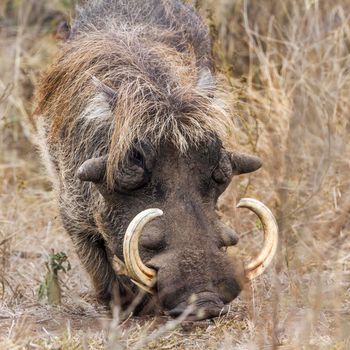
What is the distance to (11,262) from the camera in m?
5.52

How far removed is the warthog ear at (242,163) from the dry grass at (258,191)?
0.10 meters

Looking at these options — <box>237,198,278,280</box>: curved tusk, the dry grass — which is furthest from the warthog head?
the dry grass

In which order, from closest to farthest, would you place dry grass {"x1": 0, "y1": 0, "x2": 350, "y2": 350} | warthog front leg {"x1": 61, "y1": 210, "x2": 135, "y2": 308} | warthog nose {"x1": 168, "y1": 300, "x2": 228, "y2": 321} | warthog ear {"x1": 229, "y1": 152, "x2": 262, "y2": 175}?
1. warthog nose {"x1": 168, "y1": 300, "x2": 228, "y2": 321}
2. dry grass {"x1": 0, "y1": 0, "x2": 350, "y2": 350}
3. warthog ear {"x1": 229, "y1": 152, "x2": 262, "y2": 175}
4. warthog front leg {"x1": 61, "y1": 210, "x2": 135, "y2": 308}

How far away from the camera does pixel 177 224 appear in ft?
12.7

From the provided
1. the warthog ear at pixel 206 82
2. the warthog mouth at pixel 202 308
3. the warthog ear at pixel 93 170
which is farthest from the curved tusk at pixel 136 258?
the warthog ear at pixel 206 82

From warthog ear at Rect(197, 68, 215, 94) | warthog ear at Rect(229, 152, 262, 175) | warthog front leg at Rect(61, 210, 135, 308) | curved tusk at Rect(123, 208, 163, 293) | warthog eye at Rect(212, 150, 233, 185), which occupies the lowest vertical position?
warthog front leg at Rect(61, 210, 135, 308)

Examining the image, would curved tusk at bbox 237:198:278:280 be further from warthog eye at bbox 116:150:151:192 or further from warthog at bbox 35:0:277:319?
warthog eye at bbox 116:150:151:192

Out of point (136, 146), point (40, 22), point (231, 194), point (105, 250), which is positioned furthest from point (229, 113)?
point (40, 22)

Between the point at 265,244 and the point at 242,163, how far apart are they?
1.66 ft

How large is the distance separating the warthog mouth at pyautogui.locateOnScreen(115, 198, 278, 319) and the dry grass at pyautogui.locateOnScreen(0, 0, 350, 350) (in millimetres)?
106

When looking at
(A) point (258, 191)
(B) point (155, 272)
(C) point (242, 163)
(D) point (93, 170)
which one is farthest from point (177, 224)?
(A) point (258, 191)

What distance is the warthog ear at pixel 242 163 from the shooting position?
14.3 ft

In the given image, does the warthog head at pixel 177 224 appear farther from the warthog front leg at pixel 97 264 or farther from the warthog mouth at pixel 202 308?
the warthog front leg at pixel 97 264

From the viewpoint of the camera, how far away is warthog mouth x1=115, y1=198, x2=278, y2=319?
3.65m
